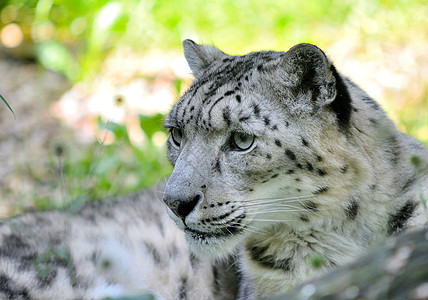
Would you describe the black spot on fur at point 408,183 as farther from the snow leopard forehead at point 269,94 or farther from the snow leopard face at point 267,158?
the snow leopard forehead at point 269,94

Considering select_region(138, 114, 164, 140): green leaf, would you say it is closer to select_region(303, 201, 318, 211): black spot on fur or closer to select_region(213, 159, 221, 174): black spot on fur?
select_region(213, 159, 221, 174): black spot on fur

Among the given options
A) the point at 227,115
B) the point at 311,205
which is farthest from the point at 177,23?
the point at 311,205

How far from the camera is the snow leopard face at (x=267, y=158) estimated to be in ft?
11.2

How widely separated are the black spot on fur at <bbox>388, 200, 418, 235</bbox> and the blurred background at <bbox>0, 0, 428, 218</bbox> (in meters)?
4.46

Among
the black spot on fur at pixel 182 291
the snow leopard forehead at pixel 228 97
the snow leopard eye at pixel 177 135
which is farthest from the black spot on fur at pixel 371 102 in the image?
the black spot on fur at pixel 182 291

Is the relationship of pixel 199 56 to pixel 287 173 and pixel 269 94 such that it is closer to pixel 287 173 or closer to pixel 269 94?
pixel 269 94

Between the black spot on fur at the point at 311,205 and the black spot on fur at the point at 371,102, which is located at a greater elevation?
the black spot on fur at the point at 371,102

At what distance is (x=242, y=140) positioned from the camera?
11.5 feet

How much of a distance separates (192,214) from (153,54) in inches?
264

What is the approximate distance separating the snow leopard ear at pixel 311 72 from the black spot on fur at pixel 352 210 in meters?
0.66

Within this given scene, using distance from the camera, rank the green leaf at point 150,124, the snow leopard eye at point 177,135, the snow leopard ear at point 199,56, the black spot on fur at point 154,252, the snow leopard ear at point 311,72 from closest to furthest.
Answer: the snow leopard ear at point 311,72 < the snow leopard eye at point 177,135 < the snow leopard ear at point 199,56 < the black spot on fur at point 154,252 < the green leaf at point 150,124

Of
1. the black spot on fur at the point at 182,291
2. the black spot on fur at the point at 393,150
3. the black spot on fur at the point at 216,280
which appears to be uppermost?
the black spot on fur at the point at 393,150

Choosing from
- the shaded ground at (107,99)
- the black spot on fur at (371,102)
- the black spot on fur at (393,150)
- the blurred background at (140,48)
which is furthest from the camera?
the blurred background at (140,48)

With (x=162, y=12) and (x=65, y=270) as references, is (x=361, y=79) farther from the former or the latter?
(x=65, y=270)
